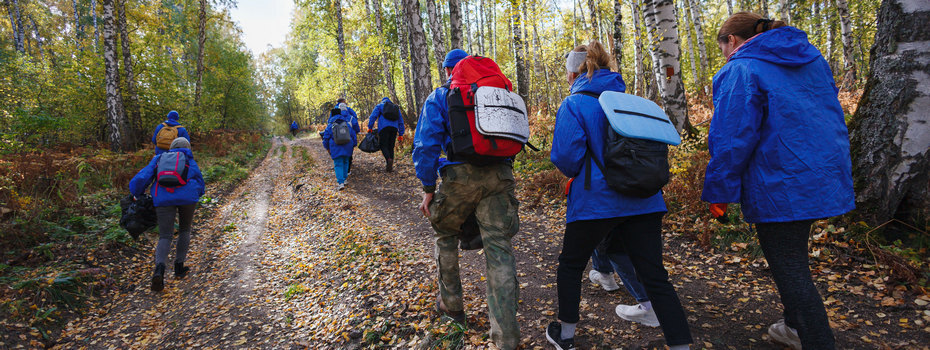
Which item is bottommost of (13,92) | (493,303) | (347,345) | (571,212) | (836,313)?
(347,345)

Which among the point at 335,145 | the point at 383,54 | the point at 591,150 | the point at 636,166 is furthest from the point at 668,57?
the point at 383,54

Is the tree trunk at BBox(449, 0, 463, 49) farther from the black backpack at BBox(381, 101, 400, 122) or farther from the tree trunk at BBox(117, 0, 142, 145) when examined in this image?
the tree trunk at BBox(117, 0, 142, 145)

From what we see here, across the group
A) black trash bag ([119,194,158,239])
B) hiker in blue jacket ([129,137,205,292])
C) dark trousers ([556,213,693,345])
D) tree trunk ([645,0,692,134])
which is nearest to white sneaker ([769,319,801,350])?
dark trousers ([556,213,693,345])

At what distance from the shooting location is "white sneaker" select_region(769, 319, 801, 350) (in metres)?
2.48

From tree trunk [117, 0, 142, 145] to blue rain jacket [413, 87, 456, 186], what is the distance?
14489 millimetres

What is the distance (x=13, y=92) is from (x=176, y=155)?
10.8 metres

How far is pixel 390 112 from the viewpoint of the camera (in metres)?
9.62

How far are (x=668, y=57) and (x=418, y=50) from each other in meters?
5.64

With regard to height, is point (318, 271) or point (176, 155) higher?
point (176, 155)

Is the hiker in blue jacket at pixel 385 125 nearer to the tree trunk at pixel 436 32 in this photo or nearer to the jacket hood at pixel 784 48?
the tree trunk at pixel 436 32

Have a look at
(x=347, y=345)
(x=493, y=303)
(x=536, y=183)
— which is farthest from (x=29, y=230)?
(x=536, y=183)

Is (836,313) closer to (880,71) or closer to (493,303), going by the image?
(880,71)

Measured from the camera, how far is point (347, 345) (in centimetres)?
365

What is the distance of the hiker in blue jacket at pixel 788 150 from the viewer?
198cm
